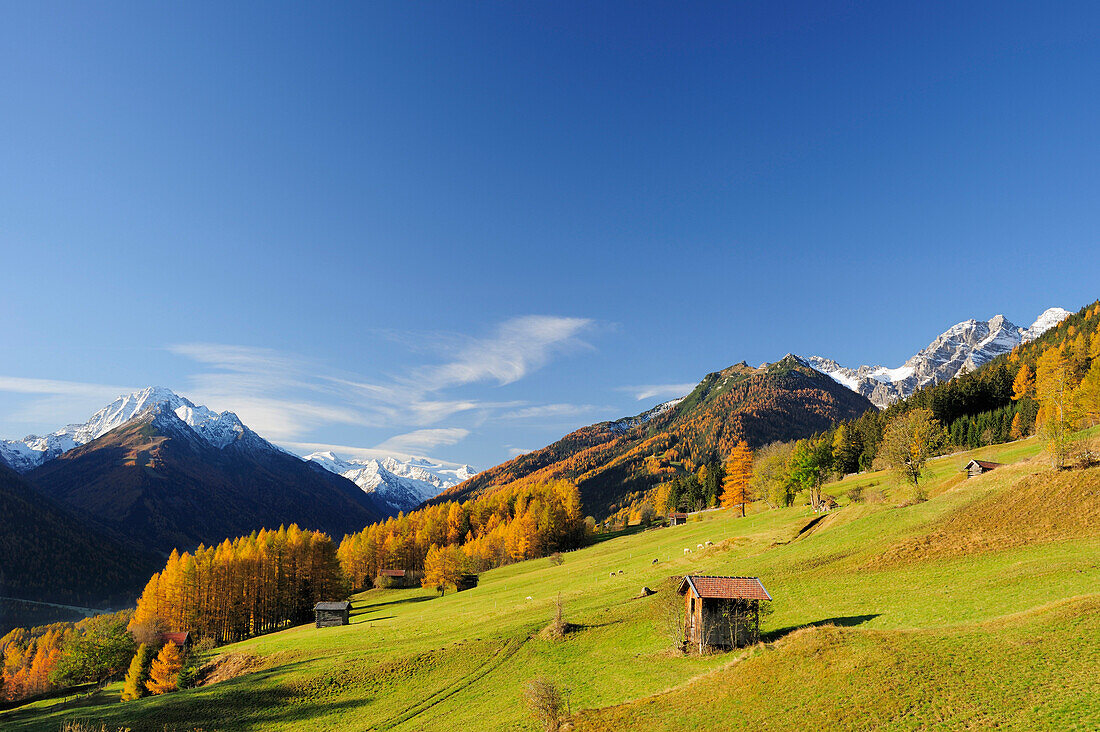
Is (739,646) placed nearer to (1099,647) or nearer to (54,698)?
(1099,647)

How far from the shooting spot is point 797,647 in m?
34.7

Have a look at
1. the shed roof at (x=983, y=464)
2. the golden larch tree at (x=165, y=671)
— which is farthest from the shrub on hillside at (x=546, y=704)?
the shed roof at (x=983, y=464)

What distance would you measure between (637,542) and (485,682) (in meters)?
67.0

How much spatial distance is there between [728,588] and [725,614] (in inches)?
85.4

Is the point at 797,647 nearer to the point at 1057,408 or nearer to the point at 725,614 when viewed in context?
the point at 725,614

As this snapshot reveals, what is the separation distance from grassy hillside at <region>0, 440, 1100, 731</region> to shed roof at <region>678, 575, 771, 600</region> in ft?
12.0

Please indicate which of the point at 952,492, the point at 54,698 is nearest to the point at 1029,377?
the point at 952,492

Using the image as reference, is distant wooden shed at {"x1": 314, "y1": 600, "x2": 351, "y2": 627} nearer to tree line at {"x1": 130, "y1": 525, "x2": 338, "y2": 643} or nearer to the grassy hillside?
the grassy hillside

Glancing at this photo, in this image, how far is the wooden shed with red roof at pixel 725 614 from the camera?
1710 inches

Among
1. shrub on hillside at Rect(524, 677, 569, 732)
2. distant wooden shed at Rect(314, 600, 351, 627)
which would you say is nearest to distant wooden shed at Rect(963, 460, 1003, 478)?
shrub on hillside at Rect(524, 677, 569, 732)

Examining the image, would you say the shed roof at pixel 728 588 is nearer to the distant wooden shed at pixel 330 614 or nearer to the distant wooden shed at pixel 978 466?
the distant wooden shed at pixel 978 466

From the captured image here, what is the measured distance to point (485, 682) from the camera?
46188mm

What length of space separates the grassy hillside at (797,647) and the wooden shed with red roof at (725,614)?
7.37ft

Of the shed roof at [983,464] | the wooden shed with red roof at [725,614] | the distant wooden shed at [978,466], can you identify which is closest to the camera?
the wooden shed with red roof at [725,614]
